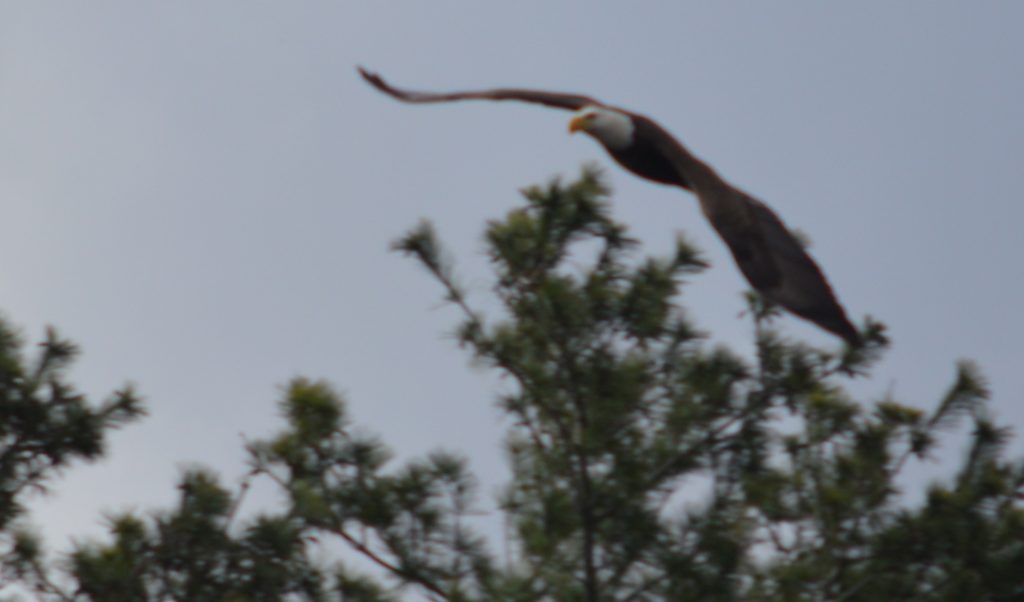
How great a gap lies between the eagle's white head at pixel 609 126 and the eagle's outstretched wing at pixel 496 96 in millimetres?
242

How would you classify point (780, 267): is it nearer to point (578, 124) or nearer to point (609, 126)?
point (609, 126)

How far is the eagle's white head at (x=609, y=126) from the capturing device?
21.6ft

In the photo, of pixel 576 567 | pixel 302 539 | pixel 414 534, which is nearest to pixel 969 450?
pixel 576 567

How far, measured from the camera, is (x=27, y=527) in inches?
189

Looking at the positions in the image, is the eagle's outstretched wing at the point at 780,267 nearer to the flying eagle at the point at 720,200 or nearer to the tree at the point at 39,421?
the flying eagle at the point at 720,200

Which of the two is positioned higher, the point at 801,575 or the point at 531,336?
the point at 531,336

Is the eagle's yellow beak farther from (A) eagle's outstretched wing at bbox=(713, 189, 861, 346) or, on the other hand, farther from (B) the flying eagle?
(A) eagle's outstretched wing at bbox=(713, 189, 861, 346)

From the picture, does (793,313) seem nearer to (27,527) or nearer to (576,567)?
(576,567)

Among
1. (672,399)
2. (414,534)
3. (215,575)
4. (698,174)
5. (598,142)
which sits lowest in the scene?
(215,575)

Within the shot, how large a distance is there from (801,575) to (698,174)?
1564 millimetres

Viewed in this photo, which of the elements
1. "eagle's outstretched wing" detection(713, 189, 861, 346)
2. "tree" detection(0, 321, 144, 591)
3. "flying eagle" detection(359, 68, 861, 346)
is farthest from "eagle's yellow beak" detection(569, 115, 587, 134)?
"tree" detection(0, 321, 144, 591)

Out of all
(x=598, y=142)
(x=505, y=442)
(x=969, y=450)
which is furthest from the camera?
(x=598, y=142)

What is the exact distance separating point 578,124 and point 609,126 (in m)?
0.26

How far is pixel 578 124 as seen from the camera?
6812 mm
